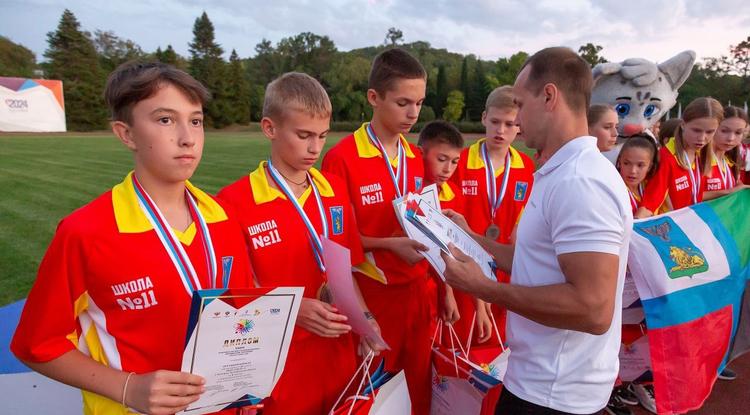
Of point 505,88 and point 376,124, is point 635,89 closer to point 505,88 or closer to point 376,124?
point 505,88

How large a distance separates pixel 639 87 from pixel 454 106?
50306 millimetres

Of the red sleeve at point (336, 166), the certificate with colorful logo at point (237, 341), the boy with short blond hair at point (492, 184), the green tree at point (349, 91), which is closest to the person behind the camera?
the certificate with colorful logo at point (237, 341)

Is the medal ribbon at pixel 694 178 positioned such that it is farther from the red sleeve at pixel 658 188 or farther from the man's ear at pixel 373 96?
the man's ear at pixel 373 96

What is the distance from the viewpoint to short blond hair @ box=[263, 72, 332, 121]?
7.77 ft

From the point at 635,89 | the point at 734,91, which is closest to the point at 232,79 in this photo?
the point at 734,91

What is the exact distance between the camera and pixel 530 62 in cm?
179

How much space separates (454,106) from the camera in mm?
54562

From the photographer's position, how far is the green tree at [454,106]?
5447cm

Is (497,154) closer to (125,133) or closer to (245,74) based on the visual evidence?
(125,133)

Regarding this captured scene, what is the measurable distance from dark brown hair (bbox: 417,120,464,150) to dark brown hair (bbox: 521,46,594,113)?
144cm

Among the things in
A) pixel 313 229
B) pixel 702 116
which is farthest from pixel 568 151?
pixel 702 116

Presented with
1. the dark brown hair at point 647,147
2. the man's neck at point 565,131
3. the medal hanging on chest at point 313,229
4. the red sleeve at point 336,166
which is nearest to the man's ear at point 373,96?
the red sleeve at point 336,166

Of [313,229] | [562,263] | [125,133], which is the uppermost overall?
[125,133]

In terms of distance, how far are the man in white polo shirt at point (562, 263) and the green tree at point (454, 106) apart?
177 feet
